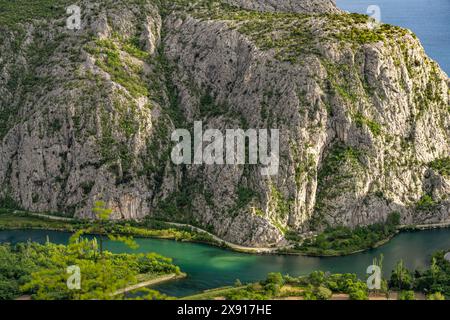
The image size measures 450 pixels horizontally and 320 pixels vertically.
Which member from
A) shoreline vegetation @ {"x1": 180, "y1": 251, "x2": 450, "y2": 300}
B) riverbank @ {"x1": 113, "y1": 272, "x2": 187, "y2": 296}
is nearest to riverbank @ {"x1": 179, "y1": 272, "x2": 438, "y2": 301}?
shoreline vegetation @ {"x1": 180, "y1": 251, "x2": 450, "y2": 300}

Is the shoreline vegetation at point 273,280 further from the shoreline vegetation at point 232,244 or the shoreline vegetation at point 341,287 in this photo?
the shoreline vegetation at point 232,244

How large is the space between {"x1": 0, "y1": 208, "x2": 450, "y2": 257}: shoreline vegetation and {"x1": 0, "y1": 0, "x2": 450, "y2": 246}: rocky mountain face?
2864 mm

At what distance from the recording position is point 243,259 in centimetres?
15075

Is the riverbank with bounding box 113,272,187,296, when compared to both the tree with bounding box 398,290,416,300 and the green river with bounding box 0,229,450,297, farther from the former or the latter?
the tree with bounding box 398,290,416,300

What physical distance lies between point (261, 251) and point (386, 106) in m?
48.6

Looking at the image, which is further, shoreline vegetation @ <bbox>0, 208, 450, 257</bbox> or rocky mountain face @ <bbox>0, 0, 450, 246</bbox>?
rocky mountain face @ <bbox>0, 0, 450, 246</bbox>

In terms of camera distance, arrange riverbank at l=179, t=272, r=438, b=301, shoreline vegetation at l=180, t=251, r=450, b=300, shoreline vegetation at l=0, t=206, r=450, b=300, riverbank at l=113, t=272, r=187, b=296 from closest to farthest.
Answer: riverbank at l=179, t=272, r=438, b=301
shoreline vegetation at l=0, t=206, r=450, b=300
shoreline vegetation at l=180, t=251, r=450, b=300
riverbank at l=113, t=272, r=187, b=296

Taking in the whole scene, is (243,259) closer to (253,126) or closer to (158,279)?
(158,279)

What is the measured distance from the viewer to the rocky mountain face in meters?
168

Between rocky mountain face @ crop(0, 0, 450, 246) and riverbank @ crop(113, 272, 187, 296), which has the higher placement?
rocky mountain face @ crop(0, 0, 450, 246)

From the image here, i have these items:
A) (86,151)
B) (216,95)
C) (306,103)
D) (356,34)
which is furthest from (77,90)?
(356,34)

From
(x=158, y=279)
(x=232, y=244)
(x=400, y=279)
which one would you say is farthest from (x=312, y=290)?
(x=232, y=244)
